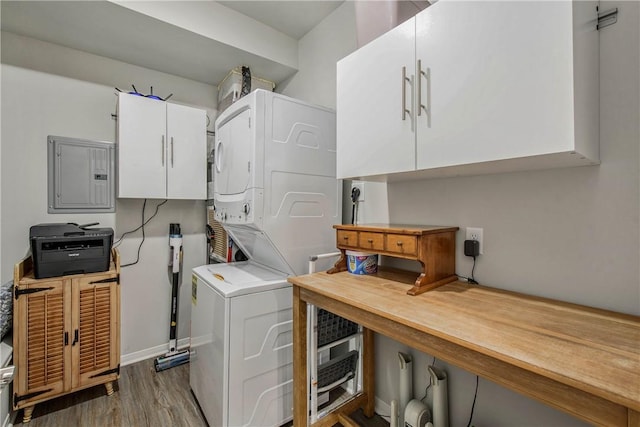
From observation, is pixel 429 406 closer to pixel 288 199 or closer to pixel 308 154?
pixel 288 199

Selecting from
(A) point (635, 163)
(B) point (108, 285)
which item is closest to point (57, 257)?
(B) point (108, 285)

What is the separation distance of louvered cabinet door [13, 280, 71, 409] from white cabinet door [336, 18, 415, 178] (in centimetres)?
198

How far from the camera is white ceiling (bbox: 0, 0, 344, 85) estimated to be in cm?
189

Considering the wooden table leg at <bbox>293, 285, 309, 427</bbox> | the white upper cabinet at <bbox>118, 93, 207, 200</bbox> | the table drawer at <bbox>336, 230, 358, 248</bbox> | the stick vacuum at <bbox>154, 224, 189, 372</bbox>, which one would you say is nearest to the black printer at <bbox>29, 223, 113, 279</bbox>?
→ the white upper cabinet at <bbox>118, 93, 207, 200</bbox>

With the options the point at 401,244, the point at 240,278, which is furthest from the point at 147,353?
the point at 401,244

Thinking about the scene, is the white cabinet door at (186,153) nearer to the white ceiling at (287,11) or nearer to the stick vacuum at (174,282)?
the stick vacuum at (174,282)

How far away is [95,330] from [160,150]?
1.40m

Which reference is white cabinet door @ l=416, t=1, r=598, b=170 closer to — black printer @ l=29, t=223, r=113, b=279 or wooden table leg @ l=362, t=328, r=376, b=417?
wooden table leg @ l=362, t=328, r=376, b=417

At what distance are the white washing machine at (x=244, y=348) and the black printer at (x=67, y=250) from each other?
0.74m

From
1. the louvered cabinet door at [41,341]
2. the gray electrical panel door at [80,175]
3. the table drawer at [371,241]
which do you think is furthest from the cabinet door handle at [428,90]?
the gray electrical panel door at [80,175]

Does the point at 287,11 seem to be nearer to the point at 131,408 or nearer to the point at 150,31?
the point at 150,31

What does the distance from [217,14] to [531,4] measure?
6.90 feet

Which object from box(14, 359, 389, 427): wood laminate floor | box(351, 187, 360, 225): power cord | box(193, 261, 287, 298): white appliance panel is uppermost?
box(351, 187, 360, 225): power cord

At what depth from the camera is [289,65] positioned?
263 centimetres
